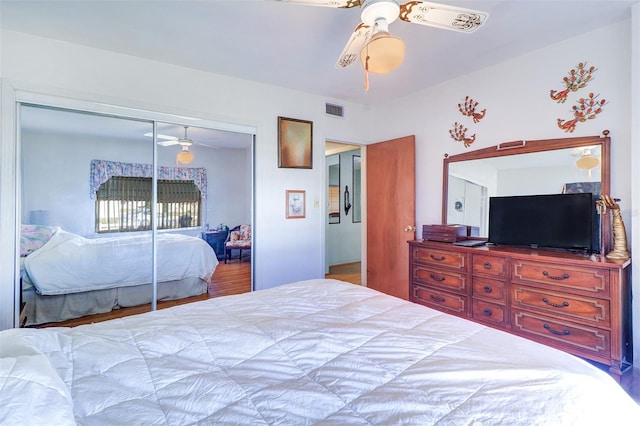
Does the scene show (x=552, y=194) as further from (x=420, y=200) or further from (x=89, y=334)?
(x=89, y=334)

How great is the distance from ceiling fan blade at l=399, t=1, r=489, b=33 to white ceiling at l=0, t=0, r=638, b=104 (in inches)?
17.3

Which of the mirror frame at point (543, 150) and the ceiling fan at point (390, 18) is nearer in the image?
the ceiling fan at point (390, 18)

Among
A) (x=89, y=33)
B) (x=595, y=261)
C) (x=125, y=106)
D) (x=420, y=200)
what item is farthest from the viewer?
(x=420, y=200)

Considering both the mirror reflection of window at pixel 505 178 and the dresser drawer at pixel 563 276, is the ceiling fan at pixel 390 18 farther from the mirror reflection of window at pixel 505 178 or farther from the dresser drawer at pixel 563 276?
the dresser drawer at pixel 563 276

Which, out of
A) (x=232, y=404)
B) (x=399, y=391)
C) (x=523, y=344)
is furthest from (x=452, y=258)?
(x=232, y=404)

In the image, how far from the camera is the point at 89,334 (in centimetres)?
117

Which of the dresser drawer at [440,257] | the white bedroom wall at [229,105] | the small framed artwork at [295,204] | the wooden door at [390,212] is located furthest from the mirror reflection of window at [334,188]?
the dresser drawer at [440,257]

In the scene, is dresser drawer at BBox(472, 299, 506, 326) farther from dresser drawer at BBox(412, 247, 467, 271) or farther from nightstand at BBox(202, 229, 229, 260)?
nightstand at BBox(202, 229, 229, 260)

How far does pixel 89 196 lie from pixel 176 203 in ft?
2.31

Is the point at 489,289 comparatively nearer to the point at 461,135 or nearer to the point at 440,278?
the point at 440,278

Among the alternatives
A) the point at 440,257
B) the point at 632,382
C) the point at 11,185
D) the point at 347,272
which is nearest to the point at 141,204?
the point at 11,185

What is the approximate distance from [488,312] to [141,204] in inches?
127

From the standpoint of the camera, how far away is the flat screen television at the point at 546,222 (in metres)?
2.32

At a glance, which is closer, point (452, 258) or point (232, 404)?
point (232, 404)
